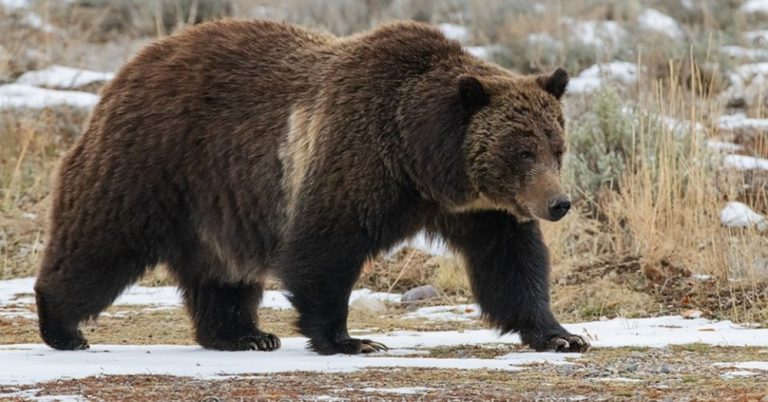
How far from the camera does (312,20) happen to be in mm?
20781

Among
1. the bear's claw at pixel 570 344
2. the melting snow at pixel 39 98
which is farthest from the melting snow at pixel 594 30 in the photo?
the bear's claw at pixel 570 344

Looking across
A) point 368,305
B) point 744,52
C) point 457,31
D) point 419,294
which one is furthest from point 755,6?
point 368,305

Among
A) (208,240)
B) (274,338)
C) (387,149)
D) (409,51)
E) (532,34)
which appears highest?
(532,34)

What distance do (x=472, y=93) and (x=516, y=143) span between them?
352 millimetres

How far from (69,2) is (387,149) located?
14.7m

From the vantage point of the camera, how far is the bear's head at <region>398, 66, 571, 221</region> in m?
6.85

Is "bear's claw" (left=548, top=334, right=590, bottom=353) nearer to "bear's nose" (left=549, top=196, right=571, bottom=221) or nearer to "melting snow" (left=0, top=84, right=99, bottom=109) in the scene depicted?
"bear's nose" (left=549, top=196, right=571, bottom=221)

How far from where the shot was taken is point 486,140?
6.98 metres

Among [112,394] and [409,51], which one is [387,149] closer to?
[409,51]

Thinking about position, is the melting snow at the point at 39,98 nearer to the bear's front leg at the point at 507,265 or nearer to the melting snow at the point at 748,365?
the bear's front leg at the point at 507,265

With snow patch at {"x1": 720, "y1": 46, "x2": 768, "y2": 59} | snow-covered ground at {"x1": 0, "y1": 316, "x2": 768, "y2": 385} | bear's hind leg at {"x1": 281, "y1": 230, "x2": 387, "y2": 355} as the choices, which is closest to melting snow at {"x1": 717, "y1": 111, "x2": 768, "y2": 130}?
snow patch at {"x1": 720, "y1": 46, "x2": 768, "y2": 59}

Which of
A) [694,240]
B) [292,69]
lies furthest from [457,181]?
[694,240]

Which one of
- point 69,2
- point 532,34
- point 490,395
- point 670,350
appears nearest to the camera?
point 490,395

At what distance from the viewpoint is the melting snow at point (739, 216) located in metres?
10.8
